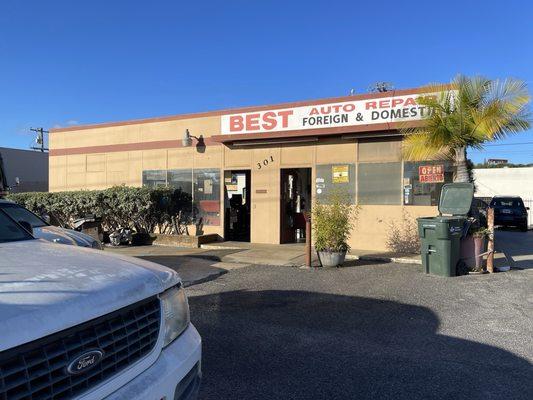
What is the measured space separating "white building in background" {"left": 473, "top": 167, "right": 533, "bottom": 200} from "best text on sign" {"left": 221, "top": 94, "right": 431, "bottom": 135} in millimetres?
27309

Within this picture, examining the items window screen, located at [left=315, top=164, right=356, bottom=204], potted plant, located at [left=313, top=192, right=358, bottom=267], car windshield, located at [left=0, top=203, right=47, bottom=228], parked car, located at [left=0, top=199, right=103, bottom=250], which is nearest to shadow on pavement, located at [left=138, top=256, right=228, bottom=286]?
parked car, located at [left=0, top=199, right=103, bottom=250]

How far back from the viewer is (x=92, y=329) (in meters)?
2.19

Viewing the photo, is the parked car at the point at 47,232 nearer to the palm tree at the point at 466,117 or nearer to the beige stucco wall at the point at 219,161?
A: the beige stucco wall at the point at 219,161

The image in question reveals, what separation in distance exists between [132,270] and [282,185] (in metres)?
12.0

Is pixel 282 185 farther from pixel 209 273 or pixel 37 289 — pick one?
→ pixel 37 289

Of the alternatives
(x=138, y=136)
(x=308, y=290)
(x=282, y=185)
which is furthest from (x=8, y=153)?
(x=308, y=290)

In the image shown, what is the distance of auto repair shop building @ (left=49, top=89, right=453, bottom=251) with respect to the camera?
1264cm

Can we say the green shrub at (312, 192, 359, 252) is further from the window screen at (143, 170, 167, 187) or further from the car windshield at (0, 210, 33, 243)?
the window screen at (143, 170, 167, 187)

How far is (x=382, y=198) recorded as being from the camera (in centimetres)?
1297

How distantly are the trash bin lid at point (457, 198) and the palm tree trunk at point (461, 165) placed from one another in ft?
2.02

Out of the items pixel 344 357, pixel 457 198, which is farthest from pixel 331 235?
pixel 344 357

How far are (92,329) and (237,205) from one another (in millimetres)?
14019

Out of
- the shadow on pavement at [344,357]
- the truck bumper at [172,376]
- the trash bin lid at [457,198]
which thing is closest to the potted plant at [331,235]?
the trash bin lid at [457,198]

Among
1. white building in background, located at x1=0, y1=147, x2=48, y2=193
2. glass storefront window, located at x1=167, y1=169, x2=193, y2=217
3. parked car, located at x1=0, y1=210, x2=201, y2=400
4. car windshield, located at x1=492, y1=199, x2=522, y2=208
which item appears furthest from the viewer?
white building in background, located at x1=0, y1=147, x2=48, y2=193
